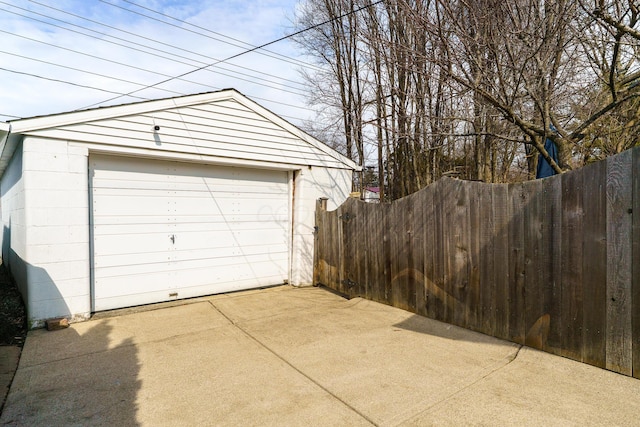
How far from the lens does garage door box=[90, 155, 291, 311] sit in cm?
459

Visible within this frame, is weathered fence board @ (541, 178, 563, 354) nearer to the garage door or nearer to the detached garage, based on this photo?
the detached garage

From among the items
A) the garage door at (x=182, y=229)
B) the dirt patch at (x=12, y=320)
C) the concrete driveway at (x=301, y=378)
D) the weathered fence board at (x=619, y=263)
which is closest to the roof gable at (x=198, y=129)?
the garage door at (x=182, y=229)

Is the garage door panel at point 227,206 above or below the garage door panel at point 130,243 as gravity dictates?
above

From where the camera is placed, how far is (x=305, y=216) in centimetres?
621

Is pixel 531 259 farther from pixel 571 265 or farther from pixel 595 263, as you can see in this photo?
pixel 595 263

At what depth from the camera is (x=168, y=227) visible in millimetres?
5031

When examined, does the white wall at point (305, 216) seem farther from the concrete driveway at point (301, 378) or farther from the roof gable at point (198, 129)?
the concrete driveway at point (301, 378)

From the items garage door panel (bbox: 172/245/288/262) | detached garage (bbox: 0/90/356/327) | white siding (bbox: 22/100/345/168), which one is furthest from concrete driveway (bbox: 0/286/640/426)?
white siding (bbox: 22/100/345/168)

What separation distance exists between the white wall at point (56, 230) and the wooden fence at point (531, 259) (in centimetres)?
383

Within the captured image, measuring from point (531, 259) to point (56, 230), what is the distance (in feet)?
16.9

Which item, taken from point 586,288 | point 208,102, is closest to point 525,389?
point 586,288

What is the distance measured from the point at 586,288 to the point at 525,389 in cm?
96

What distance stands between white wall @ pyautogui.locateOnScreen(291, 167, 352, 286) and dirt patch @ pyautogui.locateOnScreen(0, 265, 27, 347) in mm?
3734

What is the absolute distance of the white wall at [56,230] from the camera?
3.93 metres
